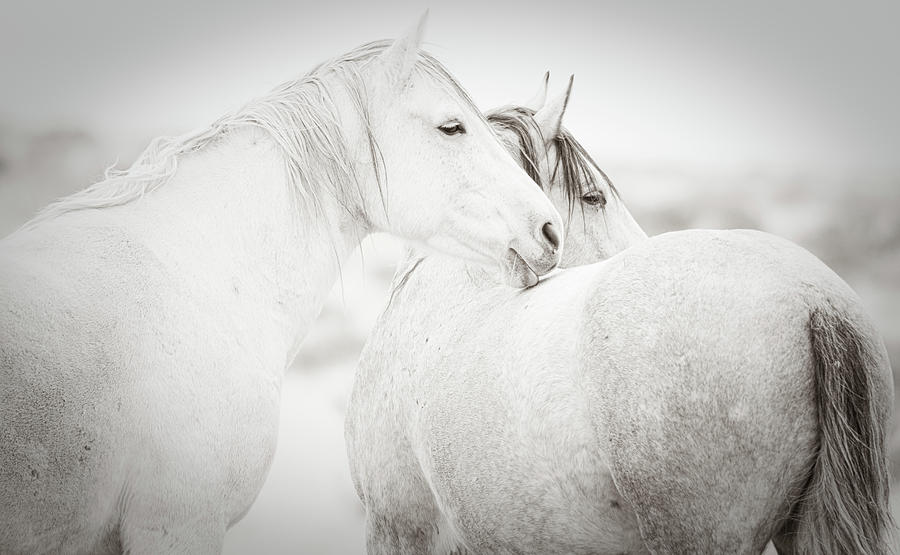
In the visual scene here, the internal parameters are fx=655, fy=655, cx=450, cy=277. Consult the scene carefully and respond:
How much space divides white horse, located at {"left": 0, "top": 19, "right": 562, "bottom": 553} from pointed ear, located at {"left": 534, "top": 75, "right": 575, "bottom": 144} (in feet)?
2.61

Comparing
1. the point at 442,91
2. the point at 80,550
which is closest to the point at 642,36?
the point at 442,91

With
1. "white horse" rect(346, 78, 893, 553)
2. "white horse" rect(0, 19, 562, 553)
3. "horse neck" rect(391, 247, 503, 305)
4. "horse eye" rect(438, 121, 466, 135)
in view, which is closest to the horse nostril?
"white horse" rect(0, 19, 562, 553)

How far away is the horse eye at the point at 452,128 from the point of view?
230 centimetres

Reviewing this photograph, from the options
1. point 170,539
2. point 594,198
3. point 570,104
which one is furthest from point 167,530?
point 570,104

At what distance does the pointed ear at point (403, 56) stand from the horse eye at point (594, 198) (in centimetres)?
120

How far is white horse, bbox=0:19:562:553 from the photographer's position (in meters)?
1.53

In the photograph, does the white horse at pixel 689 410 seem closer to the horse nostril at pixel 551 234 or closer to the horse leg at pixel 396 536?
the horse nostril at pixel 551 234

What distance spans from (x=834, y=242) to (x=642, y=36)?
7.62 feet

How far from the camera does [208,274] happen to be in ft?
6.42

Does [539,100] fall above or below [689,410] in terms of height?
above

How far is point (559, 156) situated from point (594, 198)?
0.26m

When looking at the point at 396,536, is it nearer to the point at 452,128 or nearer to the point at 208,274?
the point at 208,274

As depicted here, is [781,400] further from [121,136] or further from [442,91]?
[121,136]

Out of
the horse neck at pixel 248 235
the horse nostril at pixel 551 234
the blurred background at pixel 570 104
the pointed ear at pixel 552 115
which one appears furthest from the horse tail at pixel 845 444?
the blurred background at pixel 570 104
